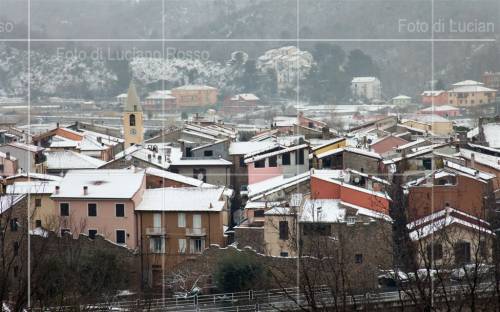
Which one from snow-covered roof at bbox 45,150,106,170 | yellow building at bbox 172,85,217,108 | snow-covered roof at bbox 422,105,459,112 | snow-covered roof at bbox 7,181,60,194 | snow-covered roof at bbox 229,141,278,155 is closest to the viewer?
snow-covered roof at bbox 7,181,60,194

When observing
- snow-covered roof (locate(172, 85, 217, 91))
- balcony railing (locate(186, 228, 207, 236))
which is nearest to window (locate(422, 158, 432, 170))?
balcony railing (locate(186, 228, 207, 236))

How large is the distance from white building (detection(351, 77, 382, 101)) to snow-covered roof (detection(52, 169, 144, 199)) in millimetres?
3487

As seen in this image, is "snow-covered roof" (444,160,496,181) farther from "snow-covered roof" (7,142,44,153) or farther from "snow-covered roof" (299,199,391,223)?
"snow-covered roof" (7,142,44,153)

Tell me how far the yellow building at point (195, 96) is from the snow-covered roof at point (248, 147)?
5.09 feet

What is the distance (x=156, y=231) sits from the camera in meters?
5.70

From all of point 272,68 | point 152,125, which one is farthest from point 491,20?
point 152,125

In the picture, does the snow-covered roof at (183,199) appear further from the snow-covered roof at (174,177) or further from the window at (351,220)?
the window at (351,220)

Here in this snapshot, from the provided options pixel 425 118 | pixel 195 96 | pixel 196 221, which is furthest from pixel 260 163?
pixel 425 118

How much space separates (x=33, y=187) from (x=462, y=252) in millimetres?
2695

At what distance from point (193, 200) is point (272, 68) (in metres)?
3.18

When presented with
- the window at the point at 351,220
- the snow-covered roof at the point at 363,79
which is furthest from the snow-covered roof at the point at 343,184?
the snow-covered roof at the point at 363,79

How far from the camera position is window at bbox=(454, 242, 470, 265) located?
4469 mm

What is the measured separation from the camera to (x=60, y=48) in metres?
8.73

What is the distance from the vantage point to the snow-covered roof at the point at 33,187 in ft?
19.3
